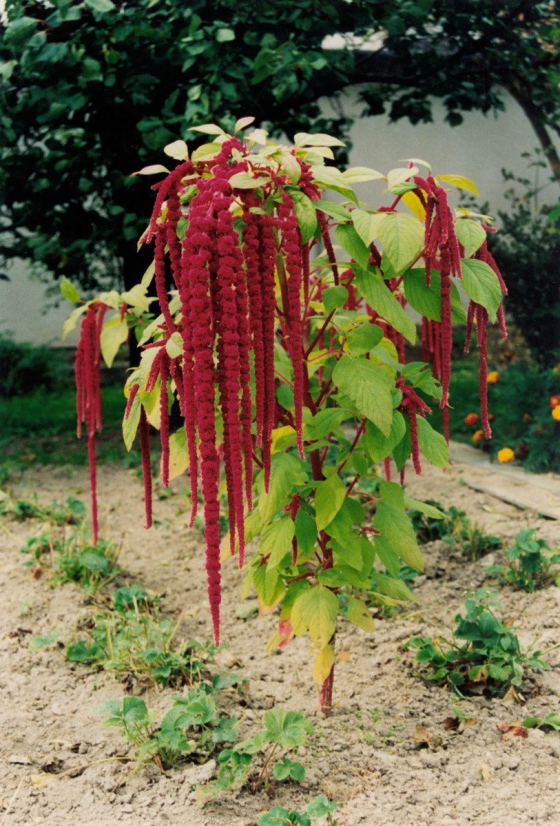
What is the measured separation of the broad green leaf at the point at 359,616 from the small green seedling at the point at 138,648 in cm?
51

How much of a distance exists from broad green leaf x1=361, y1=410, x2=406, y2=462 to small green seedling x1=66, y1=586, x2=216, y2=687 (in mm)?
1008

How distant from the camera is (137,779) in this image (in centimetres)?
203

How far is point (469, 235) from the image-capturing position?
1.73 meters

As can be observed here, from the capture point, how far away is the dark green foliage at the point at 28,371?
26.3 feet

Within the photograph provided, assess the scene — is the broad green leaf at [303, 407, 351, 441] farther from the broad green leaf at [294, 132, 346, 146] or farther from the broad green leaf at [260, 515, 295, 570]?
the broad green leaf at [294, 132, 346, 146]

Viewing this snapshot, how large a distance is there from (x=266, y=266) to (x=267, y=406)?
0.86 feet

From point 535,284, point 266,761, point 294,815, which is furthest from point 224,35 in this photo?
point 535,284

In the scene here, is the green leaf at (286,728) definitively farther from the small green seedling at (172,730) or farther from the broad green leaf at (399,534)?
the broad green leaf at (399,534)

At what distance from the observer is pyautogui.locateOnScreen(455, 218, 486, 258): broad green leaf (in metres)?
1.70

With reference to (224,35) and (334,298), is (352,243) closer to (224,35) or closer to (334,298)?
(334,298)

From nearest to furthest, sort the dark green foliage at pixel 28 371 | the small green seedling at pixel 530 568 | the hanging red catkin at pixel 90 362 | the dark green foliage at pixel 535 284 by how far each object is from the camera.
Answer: the hanging red catkin at pixel 90 362, the small green seedling at pixel 530 568, the dark green foliage at pixel 535 284, the dark green foliage at pixel 28 371

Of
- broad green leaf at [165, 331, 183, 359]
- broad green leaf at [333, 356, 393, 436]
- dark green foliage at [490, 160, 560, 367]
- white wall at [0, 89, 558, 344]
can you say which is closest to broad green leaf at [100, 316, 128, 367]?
broad green leaf at [165, 331, 183, 359]

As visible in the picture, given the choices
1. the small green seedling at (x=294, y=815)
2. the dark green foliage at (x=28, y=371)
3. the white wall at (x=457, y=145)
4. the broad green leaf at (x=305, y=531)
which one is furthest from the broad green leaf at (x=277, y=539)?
the white wall at (x=457, y=145)

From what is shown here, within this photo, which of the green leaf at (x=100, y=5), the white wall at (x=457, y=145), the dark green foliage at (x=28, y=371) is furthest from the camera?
the white wall at (x=457, y=145)
